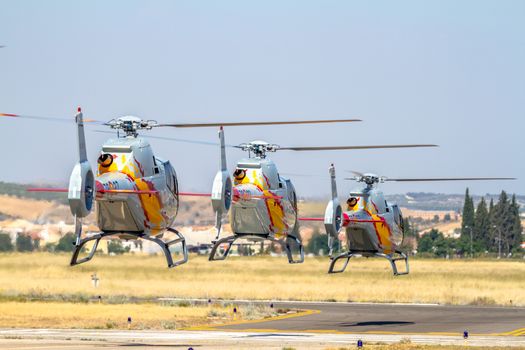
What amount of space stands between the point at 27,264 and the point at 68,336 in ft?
187

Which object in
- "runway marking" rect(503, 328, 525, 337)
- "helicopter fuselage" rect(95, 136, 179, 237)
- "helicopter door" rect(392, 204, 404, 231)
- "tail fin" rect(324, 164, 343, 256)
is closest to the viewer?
"helicopter fuselage" rect(95, 136, 179, 237)

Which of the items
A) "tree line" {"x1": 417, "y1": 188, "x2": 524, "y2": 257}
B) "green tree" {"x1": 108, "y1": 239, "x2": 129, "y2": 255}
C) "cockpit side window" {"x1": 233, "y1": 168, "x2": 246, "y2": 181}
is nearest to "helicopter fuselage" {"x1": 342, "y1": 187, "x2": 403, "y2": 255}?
"cockpit side window" {"x1": 233, "y1": 168, "x2": 246, "y2": 181}

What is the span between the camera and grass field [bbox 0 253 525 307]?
93.3 metres

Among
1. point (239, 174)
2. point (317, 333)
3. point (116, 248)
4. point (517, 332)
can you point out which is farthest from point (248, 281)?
point (116, 248)

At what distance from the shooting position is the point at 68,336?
2173 inches

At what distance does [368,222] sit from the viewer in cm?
6400

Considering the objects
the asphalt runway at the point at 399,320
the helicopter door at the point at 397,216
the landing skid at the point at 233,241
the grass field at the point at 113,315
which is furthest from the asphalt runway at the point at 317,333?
the helicopter door at the point at 397,216

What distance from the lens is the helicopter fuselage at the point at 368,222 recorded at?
63781mm

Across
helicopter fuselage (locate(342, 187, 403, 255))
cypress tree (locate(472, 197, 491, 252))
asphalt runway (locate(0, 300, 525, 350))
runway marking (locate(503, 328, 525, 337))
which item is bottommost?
runway marking (locate(503, 328, 525, 337))

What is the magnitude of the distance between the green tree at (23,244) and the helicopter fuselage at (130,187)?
7372cm

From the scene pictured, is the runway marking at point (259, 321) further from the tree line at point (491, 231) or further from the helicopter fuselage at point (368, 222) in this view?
the tree line at point (491, 231)

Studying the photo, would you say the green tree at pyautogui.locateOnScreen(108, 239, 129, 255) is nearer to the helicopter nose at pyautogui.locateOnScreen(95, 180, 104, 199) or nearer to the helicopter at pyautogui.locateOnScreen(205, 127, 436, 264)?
the helicopter at pyautogui.locateOnScreen(205, 127, 436, 264)

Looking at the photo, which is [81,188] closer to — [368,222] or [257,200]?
[257,200]

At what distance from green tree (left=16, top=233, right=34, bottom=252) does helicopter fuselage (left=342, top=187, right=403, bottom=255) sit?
63407mm
